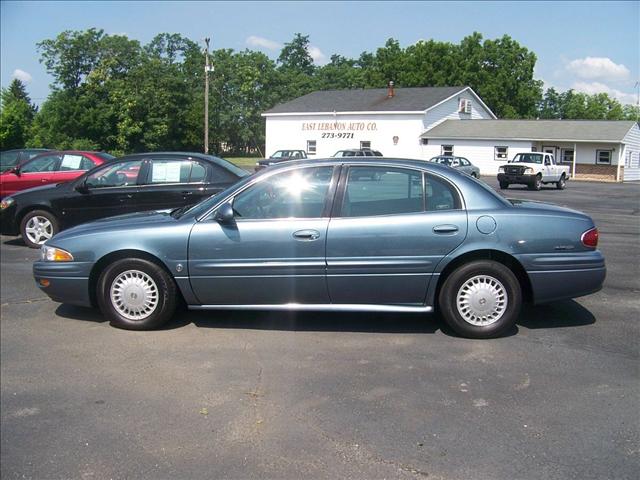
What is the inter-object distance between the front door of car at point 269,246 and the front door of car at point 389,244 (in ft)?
0.48

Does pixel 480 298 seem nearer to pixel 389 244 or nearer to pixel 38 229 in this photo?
pixel 389 244

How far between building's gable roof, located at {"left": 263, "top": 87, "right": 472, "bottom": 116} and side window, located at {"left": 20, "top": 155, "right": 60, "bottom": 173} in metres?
37.1

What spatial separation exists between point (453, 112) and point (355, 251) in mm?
47814

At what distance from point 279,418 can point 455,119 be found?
4912 centimetres

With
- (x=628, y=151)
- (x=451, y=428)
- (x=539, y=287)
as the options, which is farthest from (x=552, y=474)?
(x=628, y=151)

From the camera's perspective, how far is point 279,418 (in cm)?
406

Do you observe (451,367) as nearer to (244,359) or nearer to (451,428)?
(451,428)

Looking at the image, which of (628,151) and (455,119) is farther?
(455,119)

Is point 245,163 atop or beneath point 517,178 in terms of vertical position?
atop

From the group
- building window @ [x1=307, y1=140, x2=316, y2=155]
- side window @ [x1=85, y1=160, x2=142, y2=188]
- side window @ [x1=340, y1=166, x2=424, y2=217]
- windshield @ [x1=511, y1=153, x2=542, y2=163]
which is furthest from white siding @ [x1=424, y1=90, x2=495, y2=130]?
side window @ [x1=340, y1=166, x2=424, y2=217]

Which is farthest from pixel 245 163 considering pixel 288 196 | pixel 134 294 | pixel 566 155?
pixel 288 196

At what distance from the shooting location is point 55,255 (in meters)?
5.93

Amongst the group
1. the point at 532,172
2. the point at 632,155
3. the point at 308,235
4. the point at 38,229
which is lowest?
the point at 38,229

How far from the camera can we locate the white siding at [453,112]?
4806 cm
